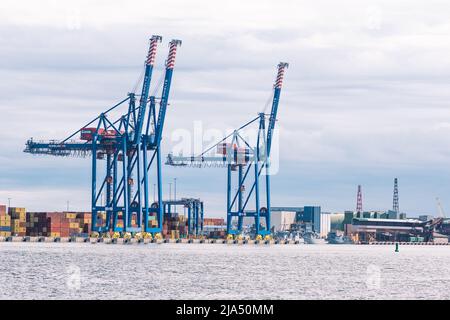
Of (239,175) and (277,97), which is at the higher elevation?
(277,97)

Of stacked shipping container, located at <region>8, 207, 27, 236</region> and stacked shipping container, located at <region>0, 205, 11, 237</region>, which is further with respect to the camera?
stacked shipping container, located at <region>8, 207, 27, 236</region>

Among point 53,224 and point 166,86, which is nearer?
point 166,86

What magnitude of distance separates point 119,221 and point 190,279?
11850 centimetres

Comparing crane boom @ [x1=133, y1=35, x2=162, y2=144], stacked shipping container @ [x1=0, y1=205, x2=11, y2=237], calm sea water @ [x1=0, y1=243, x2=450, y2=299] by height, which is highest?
crane boom @ [x1=133, y1=35, x2=162, y2=144]

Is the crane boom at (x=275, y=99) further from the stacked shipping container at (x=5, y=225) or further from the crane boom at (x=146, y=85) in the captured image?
the stacked shipping container at (x=5, y=225)

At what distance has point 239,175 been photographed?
197750 millimetres

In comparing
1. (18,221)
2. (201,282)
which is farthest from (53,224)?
(201,282)

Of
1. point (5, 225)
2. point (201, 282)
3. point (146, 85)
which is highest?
point (146, 85)

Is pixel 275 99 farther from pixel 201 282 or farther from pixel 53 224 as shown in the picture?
pixel 201 282

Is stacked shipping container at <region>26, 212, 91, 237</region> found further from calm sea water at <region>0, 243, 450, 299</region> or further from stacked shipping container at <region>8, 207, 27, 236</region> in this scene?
calm sea water at <region>0, 243, 450, 299</region>

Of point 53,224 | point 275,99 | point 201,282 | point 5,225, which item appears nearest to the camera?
point 201,282

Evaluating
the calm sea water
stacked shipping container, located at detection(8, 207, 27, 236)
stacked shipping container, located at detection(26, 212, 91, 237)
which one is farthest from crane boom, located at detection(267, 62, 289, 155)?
the calm sea water
